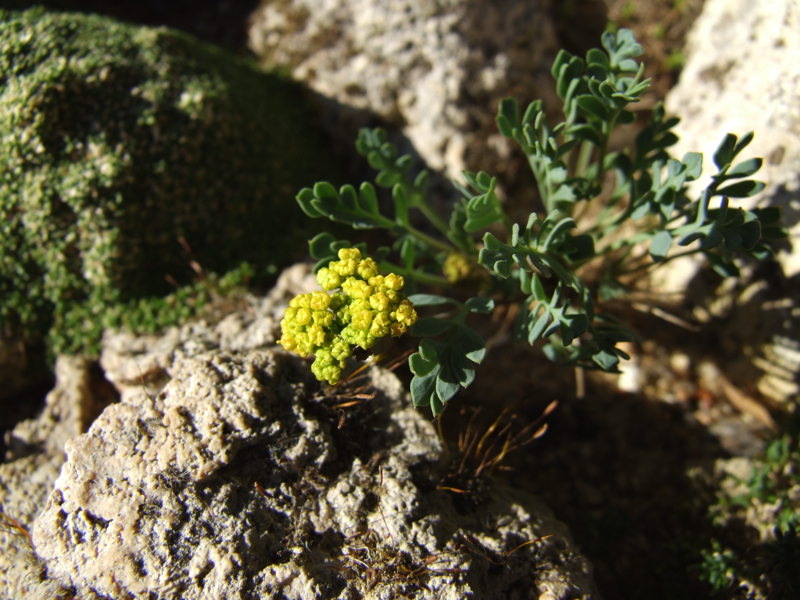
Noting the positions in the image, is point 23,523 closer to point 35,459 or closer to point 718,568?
point 35,459

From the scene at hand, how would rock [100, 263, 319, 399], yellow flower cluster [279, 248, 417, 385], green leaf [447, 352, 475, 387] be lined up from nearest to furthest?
1. yellow flower cluster [279, 248, 417, 385]
2. green leaf [447, 352, 475, 387]
3. rock [100, 263, 319, 399]

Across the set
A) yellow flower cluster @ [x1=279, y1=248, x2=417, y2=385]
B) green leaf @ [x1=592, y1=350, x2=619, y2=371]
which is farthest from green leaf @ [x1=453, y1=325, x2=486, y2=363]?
green leaf @ [x1=592, y1=350, x2=619, y2=371]

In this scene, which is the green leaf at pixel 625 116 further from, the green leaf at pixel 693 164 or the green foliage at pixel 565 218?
the green leaf at pixel 693 164

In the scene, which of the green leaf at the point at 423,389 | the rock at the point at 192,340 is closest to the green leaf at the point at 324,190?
the rock at the point at 192,340

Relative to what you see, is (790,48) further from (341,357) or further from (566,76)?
(341,357)

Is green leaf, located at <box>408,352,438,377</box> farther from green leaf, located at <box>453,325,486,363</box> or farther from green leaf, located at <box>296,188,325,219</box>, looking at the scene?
green leaf, located at <box>296,188,325,219</box>

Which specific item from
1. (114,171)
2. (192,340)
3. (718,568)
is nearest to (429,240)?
(192,340)
